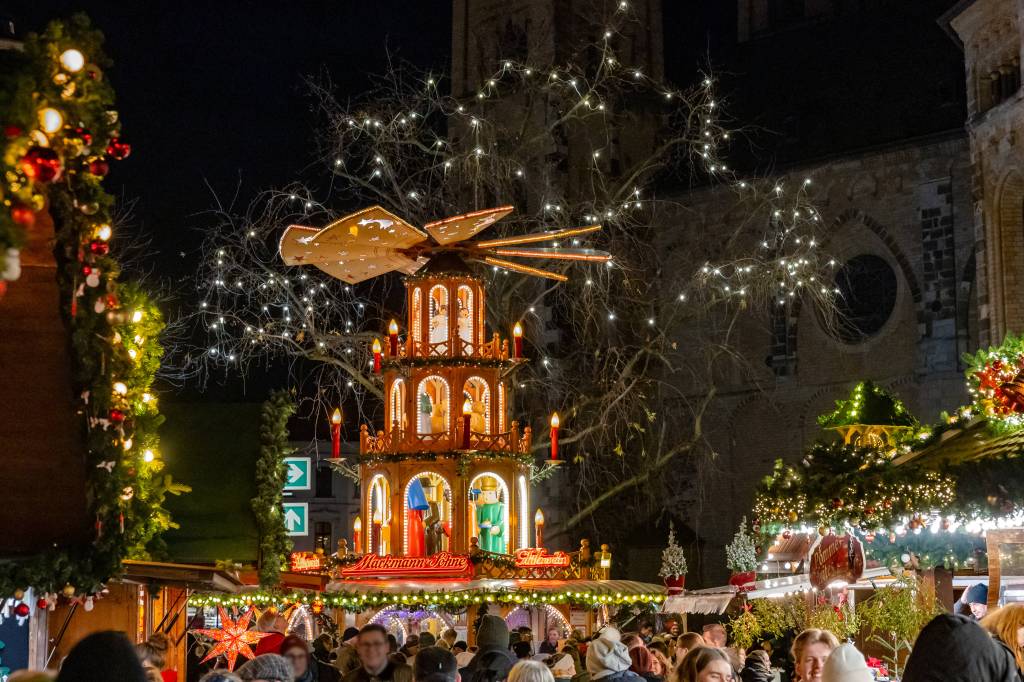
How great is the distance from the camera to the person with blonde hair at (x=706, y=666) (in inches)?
287

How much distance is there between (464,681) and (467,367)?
1064 centimetres

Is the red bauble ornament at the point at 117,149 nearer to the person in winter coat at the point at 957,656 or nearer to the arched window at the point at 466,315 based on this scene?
the person in winter coat at the point at 957,656

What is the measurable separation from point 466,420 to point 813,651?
1481 centimetres

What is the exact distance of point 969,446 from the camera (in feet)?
38.9

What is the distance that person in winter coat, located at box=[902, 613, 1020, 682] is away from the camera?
18.0 feet

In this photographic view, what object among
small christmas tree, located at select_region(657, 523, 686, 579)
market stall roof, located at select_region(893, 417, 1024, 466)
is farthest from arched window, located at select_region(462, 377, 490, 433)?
small christmas tree, located at select_region(657, 523, 686, 579)

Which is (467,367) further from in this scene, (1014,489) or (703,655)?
(703,655)

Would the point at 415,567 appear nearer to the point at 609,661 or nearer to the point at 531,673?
the point at 609,661

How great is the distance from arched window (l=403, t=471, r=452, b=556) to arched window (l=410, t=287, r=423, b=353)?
2.08 m

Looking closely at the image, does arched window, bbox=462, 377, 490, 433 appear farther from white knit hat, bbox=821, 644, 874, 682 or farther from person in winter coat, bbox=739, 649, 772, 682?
white knit hat, bbox=821, 644, 874, 682

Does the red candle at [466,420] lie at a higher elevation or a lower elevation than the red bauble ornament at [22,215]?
higher

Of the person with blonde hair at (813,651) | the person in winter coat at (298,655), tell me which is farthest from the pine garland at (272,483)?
the person with blonde hair at (813,651)

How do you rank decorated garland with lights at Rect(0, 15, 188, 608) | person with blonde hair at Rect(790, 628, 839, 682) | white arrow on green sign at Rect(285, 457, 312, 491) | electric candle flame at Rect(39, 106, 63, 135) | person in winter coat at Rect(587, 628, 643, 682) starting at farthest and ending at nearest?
white arrow on green sign at Rect(285, 457, 312, 491)
person with blonde hair at Rect(790, 628, 839, 682)
person in winter coat at Rect(587, 628, 643, 682)
electric candle flame at Rect(39, 106, 63, 135)
decorated garland with lights at Rect(0, 15, 188, 608)

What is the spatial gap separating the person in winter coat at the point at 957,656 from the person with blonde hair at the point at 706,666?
1.76 meters
